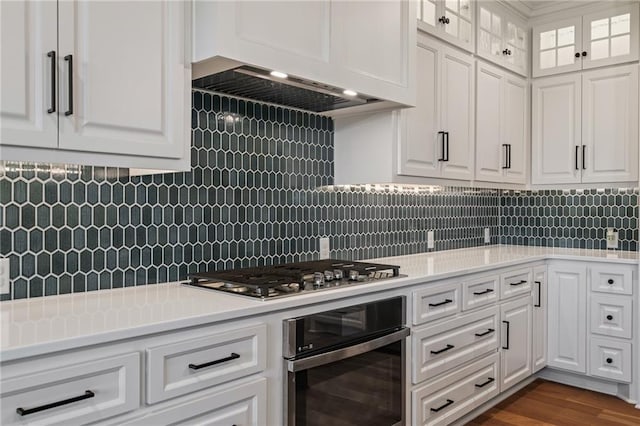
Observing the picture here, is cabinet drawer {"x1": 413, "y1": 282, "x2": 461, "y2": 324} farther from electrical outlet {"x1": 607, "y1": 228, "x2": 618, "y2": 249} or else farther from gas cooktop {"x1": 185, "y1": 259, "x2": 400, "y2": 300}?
electrical outlet {"x1": 607, "y1": 228, "x2": 618, "y2": 249}

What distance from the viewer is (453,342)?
275cm

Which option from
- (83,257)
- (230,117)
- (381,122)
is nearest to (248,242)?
(230,117)

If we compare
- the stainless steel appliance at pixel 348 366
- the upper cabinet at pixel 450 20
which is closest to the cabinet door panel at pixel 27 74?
the stainless steel appliance at pixel 348 366

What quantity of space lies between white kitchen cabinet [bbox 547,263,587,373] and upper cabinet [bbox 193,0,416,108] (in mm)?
1837

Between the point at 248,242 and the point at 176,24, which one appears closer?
the point at 176,24

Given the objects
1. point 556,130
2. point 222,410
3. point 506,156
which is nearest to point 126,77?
point 222,410

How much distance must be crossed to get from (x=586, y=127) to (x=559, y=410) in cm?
205

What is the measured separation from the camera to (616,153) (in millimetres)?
3764

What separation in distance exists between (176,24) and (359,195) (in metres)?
1.63

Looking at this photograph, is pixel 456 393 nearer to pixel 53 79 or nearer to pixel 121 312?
pixel 121 312

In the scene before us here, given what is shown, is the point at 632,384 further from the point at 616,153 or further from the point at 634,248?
the point at 616,153

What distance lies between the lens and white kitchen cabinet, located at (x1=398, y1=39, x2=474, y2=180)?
116 inches

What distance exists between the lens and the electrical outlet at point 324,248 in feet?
9.57

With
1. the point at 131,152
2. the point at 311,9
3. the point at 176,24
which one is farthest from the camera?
the point at 311,9
